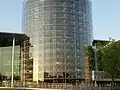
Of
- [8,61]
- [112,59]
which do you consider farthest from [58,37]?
[112,59]

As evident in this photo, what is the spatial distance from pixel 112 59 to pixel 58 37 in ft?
109

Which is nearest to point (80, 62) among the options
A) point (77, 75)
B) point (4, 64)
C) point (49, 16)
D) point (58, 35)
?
point (77, 75)

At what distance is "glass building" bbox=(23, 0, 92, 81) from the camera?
3346 inches

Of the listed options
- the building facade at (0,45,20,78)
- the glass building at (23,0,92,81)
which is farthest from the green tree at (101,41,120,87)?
the building facade at (0,45,20,78)

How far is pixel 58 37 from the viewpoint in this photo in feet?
284

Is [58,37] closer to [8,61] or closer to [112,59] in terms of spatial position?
[8,61]

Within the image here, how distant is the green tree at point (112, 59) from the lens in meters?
55.7

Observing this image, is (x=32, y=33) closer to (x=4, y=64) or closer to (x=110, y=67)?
(x=4, y=64)

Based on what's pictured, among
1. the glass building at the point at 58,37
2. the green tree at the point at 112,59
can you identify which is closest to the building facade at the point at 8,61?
the glass building at the point at 58,37

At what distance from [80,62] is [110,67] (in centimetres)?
3146

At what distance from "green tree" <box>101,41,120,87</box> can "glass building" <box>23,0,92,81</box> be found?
27.8 metres

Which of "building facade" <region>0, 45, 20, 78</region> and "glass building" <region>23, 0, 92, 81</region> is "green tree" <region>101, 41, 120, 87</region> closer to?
"glass building" <region>23, 0, 92, 81</region>

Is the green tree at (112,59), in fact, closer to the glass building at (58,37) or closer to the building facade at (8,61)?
the glass building at (58,37)

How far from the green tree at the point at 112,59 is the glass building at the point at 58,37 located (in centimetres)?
2778
